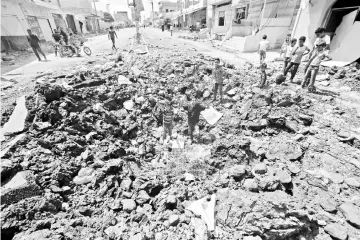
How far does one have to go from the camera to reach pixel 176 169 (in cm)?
346

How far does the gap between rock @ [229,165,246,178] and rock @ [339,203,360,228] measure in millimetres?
1314

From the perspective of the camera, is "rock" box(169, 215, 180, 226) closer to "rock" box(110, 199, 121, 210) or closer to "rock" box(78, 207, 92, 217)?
"rock" box(110, 199, 121, 210)

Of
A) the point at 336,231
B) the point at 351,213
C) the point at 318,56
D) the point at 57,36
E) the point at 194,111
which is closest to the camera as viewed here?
the point at 336,231

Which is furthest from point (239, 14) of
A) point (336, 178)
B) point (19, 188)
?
point (19, 188)

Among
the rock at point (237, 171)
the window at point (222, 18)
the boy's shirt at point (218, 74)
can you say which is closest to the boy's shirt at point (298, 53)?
the boy's shirt at point (218, 74)

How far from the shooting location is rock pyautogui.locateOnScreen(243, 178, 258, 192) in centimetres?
267

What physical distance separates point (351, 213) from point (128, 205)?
3063 mm

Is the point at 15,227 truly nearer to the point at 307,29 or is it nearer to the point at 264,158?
the point at 264,158

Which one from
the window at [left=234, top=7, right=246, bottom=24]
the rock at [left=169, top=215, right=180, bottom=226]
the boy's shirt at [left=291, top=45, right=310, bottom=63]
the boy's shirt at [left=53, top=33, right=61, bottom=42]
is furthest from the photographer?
the window at [left=234, top=7, right=246, bottom=24]

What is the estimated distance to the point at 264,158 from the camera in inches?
133

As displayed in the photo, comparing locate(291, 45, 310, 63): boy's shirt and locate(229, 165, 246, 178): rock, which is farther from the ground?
locate(291, 45, 310, 63): boy's shirt

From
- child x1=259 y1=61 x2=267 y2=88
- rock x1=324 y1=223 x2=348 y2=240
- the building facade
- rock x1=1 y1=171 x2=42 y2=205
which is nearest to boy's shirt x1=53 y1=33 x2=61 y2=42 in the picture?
the building facade

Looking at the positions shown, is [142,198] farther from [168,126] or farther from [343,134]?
[343,134]

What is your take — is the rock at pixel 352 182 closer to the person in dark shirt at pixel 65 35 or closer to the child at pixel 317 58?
the child at pixel 317 58
